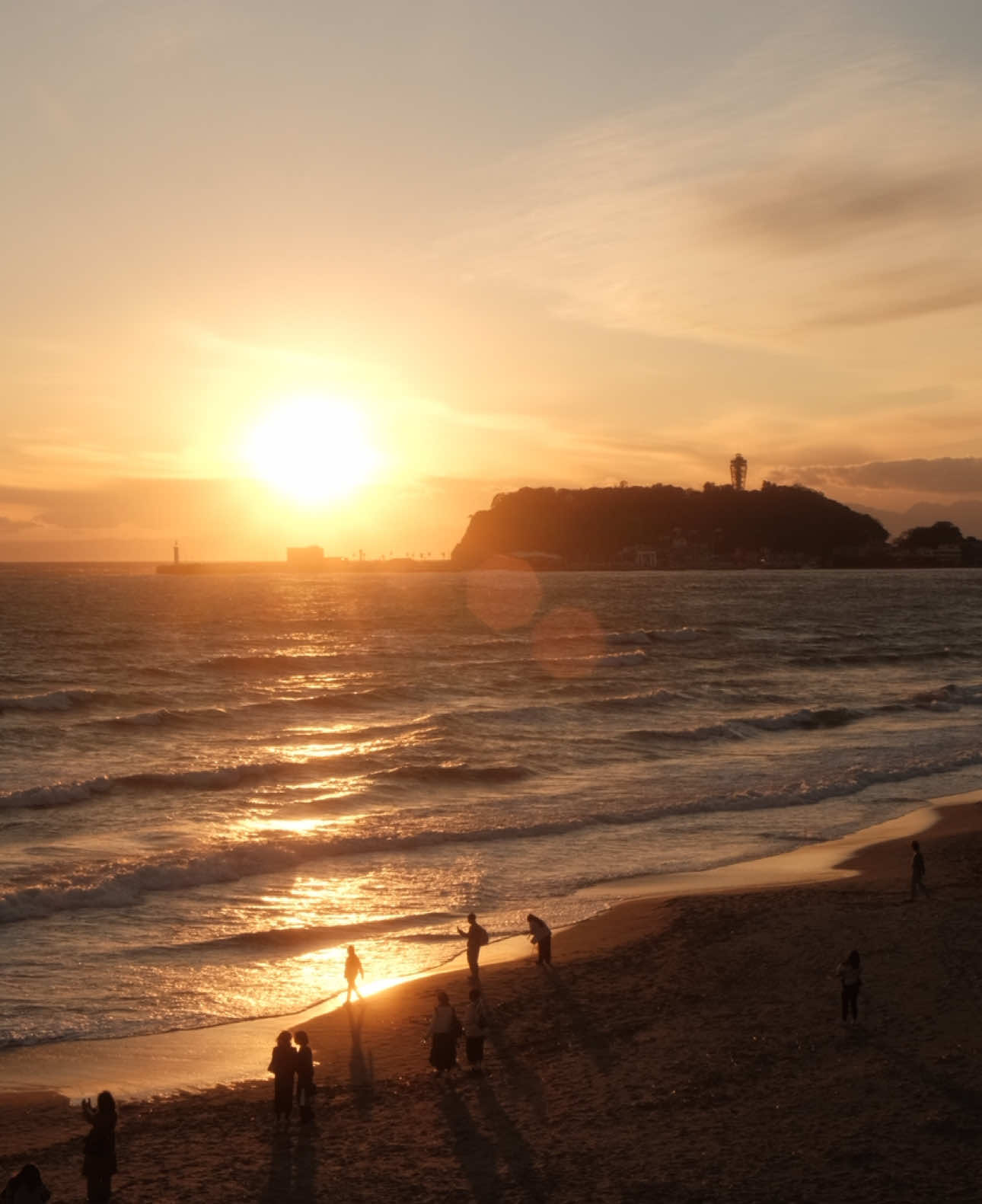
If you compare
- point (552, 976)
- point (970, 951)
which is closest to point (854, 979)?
→ point (970, 951)

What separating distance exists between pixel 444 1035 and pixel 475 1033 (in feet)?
1.43

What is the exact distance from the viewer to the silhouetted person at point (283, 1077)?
13320 mm

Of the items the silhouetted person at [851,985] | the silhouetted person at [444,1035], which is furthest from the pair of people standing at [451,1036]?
the silhouetted person at [851,985]

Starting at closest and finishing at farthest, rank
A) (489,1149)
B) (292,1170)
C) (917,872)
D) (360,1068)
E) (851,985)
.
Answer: (292,1170), (489,1149), (360,1068), (851,985), (917,872)

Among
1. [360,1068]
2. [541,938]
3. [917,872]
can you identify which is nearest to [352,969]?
[360,1068]

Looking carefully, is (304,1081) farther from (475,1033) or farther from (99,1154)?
(99,1154)

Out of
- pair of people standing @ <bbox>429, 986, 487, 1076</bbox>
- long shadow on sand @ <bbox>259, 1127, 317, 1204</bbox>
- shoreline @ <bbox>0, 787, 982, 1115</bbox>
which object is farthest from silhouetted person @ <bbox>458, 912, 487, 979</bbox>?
long shadow on sand @ <bbox>259, 1127, 317, 1204</bbox>

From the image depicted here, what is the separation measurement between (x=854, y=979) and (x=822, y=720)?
3624cm

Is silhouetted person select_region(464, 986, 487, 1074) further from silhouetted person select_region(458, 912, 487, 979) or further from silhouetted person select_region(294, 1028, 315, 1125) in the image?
silhouetted person select_region(458, 912, 487, 979)

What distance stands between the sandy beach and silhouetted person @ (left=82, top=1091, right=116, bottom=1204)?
0.29m

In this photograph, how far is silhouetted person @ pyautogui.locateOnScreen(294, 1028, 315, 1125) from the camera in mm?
13375

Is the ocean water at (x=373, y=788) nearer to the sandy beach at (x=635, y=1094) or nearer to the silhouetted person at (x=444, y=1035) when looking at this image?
the sandy beach at (x=635, y=1094)

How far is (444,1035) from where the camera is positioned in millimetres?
14508

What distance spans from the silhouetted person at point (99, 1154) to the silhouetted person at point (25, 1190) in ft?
3.65
